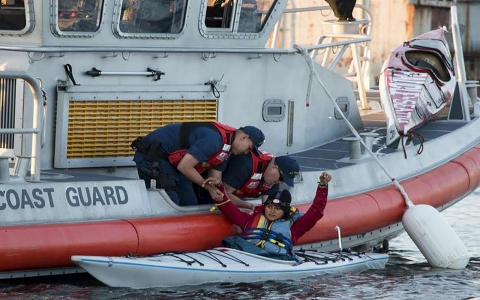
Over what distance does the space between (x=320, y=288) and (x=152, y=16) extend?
2719 mm

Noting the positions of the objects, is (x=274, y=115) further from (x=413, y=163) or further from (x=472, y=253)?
(x=472, y=253)

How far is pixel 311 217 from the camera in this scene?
941 centimetres

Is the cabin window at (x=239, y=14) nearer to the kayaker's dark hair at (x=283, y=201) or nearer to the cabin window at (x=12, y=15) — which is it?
the cabin window at (x=12, y=15)

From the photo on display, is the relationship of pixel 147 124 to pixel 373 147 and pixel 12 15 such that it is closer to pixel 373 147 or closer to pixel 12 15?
pixel 12 15

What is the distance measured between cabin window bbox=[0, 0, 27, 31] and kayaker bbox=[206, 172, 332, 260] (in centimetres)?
209

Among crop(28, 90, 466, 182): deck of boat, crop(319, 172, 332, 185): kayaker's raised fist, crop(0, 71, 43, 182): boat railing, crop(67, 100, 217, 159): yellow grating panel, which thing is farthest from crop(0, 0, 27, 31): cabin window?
crop(319, 172, 332, 185): kayaker's raised fist

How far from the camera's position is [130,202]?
891 centimetres

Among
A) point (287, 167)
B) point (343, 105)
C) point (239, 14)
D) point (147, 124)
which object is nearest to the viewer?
point (287, 167)

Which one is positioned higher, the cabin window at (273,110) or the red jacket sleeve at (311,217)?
the cabin window at (273,110)

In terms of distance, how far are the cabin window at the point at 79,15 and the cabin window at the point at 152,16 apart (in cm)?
22

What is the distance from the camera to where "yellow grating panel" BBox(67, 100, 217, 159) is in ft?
31.0

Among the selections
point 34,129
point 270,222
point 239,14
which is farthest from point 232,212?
point 239,14

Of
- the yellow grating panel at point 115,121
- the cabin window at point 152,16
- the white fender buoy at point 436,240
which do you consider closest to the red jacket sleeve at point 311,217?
the white fender buoy at point 436,240

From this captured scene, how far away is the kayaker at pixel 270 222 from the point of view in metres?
9.22
